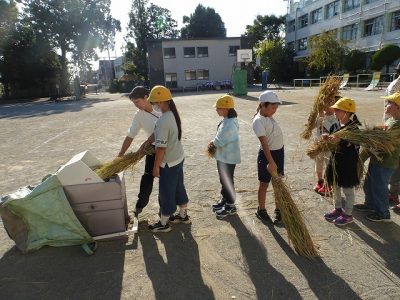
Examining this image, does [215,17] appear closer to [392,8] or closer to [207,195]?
[392,8]

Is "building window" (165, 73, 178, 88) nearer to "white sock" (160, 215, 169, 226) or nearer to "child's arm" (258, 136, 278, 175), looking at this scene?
"white sock" (160, 215, 169, 226)

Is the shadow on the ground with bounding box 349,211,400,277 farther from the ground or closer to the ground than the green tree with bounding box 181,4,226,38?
closer to the ground

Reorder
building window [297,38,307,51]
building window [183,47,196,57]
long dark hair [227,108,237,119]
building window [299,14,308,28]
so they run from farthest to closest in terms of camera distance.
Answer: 1. building window [297,38,307,51]
2. building window [299,14,308,28]
3. building window [183,47,196,57]
4. long dark hair [227,108,237,119]

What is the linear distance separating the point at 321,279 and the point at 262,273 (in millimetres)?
487

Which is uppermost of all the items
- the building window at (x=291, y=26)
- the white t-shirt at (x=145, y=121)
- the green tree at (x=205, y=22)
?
the green tree at (x=205, y=22)

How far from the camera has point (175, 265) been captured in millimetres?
3035

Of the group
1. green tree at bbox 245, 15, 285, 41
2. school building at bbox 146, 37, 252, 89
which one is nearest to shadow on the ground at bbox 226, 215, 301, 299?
school building at bbox 146, 37, 252, 89

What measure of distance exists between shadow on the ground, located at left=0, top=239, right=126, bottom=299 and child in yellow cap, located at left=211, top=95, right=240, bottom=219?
1351 mm

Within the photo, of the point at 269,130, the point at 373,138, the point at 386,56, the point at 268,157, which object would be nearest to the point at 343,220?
the point at 373,138

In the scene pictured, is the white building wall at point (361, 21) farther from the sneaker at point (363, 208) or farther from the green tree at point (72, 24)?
the sneaker at point (363, 208)

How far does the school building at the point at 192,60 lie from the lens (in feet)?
124

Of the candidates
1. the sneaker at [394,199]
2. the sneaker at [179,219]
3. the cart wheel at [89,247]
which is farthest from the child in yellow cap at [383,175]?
the cart wheel at [89,247]

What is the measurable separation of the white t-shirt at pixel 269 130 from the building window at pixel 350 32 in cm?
3790

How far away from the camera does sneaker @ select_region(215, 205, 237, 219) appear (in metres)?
3.98
